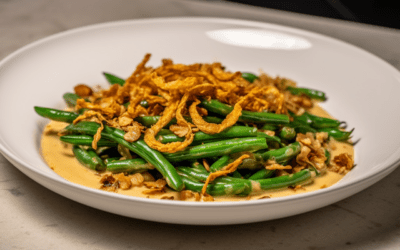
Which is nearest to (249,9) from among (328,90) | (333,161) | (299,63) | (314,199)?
(299,63)

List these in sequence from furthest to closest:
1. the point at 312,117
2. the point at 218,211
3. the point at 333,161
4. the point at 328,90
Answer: the point at 328,90 → the point at 312,117 → the point at 333,161 → the point at 218,211

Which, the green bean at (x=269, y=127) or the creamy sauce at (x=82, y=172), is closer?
the creamy sauce at (x=82, y=172)

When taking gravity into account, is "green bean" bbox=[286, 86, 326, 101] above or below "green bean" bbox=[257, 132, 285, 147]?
above

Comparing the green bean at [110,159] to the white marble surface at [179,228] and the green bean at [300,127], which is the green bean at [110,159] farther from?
the green bean at [300,127]

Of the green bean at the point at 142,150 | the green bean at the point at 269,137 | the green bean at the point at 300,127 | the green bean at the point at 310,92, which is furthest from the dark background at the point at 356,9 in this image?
the green bean at the point at 142,150

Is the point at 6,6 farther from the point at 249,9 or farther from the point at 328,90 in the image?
the point at 328,90

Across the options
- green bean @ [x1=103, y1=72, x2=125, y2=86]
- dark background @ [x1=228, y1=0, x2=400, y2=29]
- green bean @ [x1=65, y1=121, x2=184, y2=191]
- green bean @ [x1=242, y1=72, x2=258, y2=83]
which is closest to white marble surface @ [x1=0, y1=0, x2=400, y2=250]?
green bean @ [x1=65, y1=121, x2=184, y2=191]

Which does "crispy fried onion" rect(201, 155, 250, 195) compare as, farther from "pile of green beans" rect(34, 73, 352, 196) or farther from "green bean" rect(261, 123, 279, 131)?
"green bean" rect(261, 123, 279, 131)

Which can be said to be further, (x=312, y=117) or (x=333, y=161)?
(x=312, y=117)
